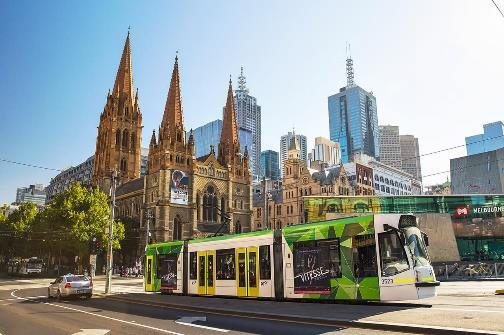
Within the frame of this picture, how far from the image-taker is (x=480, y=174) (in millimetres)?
94250

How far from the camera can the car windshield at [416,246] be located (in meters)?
14.7

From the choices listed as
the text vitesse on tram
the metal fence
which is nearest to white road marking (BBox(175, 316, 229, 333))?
the text vitesse on tram

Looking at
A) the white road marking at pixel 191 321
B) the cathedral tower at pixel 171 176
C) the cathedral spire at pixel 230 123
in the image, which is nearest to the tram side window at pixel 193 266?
the white road marking at pixel 191 321

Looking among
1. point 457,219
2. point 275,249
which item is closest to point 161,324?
point 275,249

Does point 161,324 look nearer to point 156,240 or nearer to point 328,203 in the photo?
point 328,203

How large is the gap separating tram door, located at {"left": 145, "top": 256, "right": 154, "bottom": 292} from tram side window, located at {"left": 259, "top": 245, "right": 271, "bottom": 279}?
35.8ft

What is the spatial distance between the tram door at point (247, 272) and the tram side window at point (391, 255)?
21.4ft

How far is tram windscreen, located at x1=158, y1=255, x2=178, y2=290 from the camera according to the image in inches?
992

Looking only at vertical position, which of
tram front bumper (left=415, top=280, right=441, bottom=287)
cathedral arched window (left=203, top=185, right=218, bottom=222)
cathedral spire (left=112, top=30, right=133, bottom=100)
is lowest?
tram front bumper (left=415, top=280, right=441, bottom=287)

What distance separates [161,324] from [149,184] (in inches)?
2392

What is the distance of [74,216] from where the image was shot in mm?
55875

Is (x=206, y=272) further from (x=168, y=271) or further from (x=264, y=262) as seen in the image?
(x=264, y=262)

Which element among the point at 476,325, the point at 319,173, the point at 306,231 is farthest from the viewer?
the point at 319,173

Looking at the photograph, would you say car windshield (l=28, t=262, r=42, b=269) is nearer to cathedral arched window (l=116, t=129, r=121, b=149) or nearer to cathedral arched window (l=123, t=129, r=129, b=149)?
cathedral arched window (l=116, t=129, r=121, b=149)
